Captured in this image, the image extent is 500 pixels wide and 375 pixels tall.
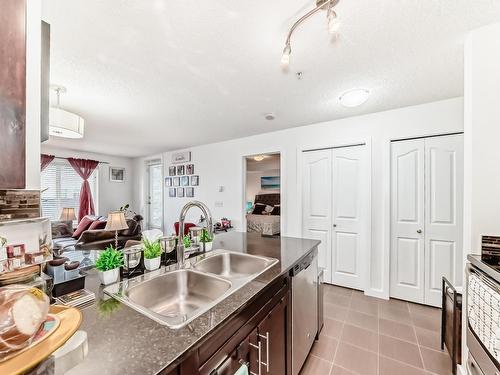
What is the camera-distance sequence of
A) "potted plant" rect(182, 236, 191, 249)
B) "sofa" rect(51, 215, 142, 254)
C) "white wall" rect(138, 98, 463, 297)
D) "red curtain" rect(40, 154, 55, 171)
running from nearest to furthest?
"potted plant" rect(182, 236, 191, 249)
"white wall" rect(138, 98, 463, 297)
"sofa" rect(51, 215, 142, 254)
"red curtain" rect(40, 154, 55, 171)

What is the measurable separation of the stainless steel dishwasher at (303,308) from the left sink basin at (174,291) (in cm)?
55

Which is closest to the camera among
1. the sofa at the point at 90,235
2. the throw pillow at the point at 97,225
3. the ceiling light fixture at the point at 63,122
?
the ceiling light fixture at the point at 63,122

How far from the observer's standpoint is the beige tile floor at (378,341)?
1.66m

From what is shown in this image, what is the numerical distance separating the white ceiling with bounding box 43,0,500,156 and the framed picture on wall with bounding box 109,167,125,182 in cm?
345

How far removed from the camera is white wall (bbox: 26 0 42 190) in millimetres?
753

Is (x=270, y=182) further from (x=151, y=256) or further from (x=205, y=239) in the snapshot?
(x=151, y=256)

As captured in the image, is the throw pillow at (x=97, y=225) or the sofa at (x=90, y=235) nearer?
the sofa at (x=90, y=235)

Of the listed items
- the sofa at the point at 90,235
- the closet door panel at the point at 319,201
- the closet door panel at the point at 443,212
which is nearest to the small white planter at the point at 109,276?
the sofa at the point at 90,235

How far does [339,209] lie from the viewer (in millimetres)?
3086

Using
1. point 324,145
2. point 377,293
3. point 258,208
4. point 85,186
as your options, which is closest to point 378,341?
point 377,293

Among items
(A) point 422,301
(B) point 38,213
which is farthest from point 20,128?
(A) point 422,301

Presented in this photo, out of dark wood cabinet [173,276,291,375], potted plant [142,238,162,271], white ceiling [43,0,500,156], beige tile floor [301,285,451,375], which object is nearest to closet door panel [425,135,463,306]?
beige tile floor [301,285,451,375]

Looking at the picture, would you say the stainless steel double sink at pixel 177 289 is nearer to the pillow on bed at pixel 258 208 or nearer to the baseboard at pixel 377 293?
the baseboard at pixel 377 293

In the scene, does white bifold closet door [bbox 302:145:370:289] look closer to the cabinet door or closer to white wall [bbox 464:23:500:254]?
white wall [bbox 464:23:500:254]
